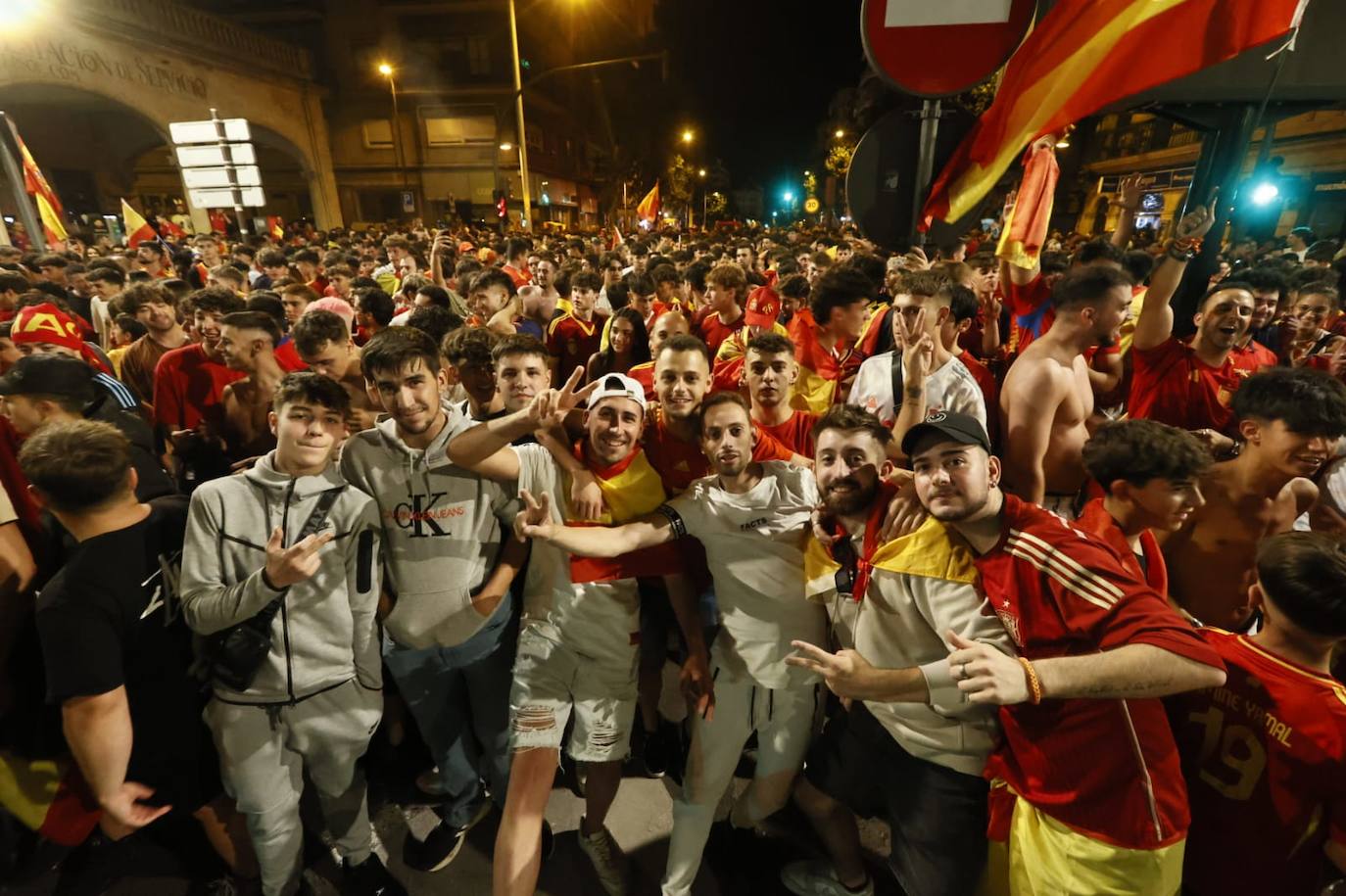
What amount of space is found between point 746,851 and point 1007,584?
2211mm

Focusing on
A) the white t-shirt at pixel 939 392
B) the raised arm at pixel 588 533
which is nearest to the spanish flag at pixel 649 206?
the white t-shirt at pixel 939 392

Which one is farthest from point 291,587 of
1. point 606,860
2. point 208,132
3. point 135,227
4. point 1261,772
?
point 135,227

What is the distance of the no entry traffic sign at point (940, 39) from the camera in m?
2.74

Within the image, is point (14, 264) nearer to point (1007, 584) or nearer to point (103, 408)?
point (103, 408)

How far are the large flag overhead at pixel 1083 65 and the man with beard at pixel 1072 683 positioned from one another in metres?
2.33

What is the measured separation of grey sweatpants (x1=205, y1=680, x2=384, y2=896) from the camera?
8.46ft

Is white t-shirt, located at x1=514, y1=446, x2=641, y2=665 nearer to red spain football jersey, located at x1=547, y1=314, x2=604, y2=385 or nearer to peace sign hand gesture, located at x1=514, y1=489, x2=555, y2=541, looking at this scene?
peace sign hand gesture, located at x1=514, y1=489, x2=555, y2=541

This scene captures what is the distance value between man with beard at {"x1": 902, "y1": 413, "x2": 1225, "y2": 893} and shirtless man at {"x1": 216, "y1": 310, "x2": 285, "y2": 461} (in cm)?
440

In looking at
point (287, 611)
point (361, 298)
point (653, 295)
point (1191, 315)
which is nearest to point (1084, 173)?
point (1191, 315)

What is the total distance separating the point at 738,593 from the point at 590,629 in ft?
2.48

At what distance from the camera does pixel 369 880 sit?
2.96 metres

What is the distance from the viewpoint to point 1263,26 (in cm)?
304

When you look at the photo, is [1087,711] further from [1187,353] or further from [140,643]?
[1187,353]

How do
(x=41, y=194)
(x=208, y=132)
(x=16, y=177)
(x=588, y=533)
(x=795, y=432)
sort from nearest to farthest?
(x=588, y=533) < (x=795, y=432) < (x=208, y=132) < (x=16, y=177) < (x=41, y=194)
